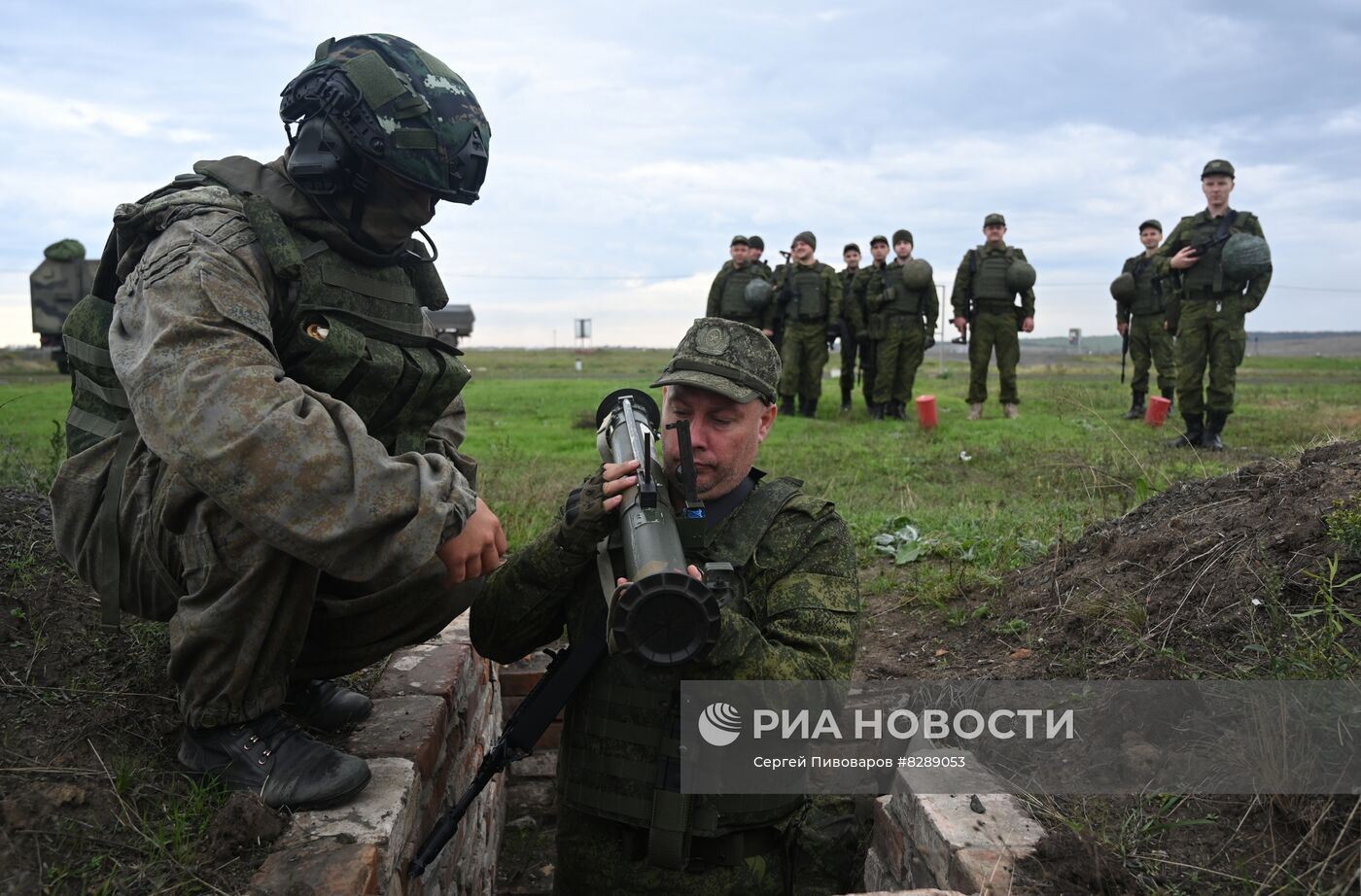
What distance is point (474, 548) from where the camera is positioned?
2254 mm

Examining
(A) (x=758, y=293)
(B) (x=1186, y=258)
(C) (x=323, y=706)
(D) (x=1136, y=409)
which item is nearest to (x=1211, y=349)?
(B) (x=1186, y=258)

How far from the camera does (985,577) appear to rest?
4.28 meters

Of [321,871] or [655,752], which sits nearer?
[321,871]

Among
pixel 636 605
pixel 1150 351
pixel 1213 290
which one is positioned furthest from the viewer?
pixel 1150 351

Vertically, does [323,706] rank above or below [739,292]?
below

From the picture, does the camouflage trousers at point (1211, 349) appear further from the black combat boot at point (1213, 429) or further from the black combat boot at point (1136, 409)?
the black combat boot at point (1136, 409)

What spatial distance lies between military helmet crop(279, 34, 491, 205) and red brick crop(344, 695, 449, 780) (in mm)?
1419

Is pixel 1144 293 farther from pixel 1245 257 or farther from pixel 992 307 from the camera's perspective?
pixel 1245 257

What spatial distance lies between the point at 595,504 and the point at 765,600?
57 cm

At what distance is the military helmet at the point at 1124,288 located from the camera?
13164mm

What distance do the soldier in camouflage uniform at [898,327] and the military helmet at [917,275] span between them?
0.06 ft

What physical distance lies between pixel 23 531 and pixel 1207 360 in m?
9.21

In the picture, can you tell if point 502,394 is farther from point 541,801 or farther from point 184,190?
point 184,190

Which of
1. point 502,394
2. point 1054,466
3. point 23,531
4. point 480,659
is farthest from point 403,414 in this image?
point 502,394
